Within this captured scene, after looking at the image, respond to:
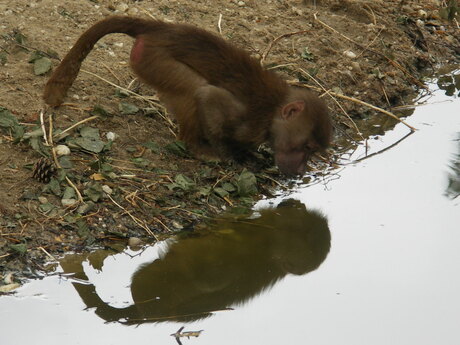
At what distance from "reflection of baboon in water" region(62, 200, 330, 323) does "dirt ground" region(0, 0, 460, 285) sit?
268 millimetres

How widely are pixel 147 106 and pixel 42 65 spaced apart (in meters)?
0.90

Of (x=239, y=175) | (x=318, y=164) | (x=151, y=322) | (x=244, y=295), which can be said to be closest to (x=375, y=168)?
(x=318, y=164)

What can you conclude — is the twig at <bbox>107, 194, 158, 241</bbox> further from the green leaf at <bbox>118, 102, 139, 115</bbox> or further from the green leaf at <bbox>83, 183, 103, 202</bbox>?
the green leaf at <bbox>118, 102, 139, 115</bbox>

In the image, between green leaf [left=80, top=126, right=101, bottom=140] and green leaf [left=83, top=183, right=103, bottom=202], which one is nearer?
green leaf [left=83, top=183, right=103, bottom=202]

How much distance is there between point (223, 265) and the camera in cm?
559

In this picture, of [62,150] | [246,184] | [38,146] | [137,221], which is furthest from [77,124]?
[246,184]

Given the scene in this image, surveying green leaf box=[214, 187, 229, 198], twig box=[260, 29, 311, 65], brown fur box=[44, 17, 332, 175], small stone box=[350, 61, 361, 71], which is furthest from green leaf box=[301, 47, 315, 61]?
green leaf box=[214, 187, 229, 198]

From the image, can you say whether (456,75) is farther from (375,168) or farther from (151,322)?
(151,322)

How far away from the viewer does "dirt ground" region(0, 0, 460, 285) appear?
5.74 meters

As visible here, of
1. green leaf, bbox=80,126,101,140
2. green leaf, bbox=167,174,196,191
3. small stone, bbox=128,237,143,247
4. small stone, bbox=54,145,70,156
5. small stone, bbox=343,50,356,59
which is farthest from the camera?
small stone, bbox=343,50,356,59

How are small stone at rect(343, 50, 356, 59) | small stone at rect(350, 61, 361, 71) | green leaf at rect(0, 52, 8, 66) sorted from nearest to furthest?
green leaf at rect(0, 52, 8, 66)
small stone at rect(350, 61, 361, 71)
small stone at rect(343, 50, 356, 59)

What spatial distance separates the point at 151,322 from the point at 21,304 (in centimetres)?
74

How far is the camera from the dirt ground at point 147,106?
18.8ft

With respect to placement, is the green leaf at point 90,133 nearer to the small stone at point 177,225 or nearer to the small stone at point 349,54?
the small stone at point 177,225
